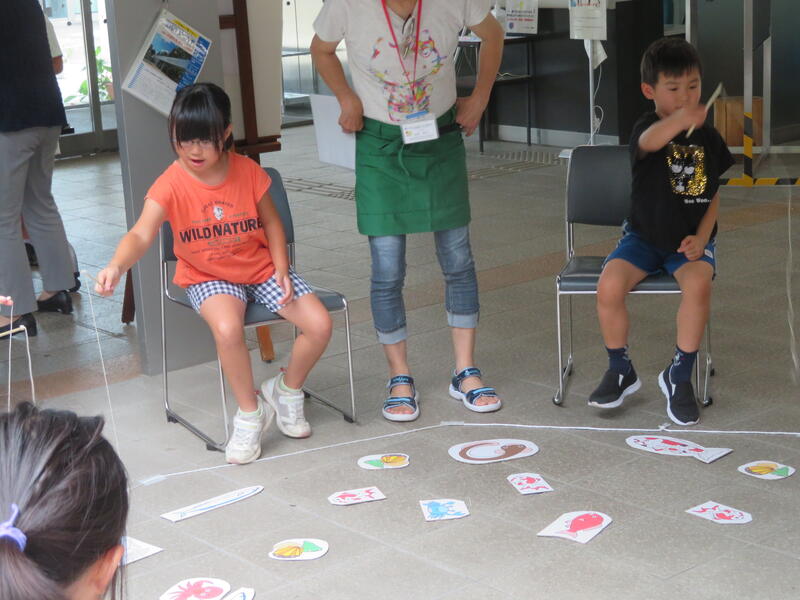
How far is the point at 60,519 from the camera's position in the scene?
112 cm

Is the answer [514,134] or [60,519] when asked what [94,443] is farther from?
[514,134]

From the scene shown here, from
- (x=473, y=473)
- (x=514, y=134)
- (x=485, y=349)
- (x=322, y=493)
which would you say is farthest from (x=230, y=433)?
(x=514, y=134)

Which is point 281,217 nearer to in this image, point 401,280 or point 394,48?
point 401,280

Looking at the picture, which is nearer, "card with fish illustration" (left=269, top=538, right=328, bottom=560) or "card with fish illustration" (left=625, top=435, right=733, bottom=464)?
"card with fish illustration" (left=269, top=538, right=328, bottom=560)

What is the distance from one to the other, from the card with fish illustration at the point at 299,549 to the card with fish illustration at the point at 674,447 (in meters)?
1.15

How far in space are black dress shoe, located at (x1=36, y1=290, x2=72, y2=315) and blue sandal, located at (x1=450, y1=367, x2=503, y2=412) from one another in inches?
97.8

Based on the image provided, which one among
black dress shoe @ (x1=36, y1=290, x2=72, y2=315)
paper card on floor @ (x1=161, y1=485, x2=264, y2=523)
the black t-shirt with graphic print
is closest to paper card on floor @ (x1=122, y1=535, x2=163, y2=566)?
paper card on floor @ (x1=161, y1=485, x2=264, y2=523)

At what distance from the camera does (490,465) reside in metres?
3.53

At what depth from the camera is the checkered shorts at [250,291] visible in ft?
12.2

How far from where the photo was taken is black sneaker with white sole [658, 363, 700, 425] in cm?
377

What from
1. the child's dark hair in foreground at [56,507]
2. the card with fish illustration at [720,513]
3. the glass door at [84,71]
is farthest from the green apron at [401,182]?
the glass door at [84,71]

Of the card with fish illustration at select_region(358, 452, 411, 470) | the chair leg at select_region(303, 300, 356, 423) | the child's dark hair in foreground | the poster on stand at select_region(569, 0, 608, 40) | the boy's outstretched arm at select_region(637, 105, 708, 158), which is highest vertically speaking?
the poster on stand at select_region(569, 0, 608, 40)

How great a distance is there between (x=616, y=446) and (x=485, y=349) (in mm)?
1157

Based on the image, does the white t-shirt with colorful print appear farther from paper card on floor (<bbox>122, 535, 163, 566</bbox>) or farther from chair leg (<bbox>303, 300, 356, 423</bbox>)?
paper card on floor (<bbox>122, 535, 163, 566</bbox>)
